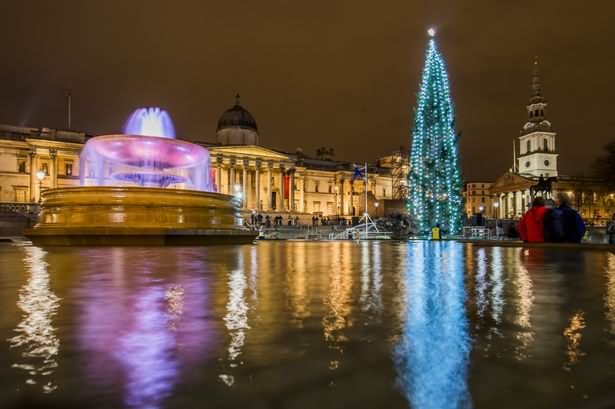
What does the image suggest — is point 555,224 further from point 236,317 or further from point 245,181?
point 245,181

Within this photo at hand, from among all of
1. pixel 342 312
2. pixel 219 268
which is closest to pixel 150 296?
pixel 342 312

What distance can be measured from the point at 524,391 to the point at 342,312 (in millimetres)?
1682

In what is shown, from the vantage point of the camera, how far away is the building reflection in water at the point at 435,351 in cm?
173

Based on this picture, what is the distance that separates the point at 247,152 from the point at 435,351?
6316 cm

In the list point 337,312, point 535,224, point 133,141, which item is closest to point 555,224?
point 535,224

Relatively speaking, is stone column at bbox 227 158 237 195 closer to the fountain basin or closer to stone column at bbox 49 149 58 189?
stone column at bbox 49 149 58 189

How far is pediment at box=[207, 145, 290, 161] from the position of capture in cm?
6169

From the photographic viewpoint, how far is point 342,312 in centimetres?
336

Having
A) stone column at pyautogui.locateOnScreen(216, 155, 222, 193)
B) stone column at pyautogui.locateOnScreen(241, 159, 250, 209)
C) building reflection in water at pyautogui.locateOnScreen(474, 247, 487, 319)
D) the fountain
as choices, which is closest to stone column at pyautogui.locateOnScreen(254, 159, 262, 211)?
stone column at pyautogui.locateOnScreen(241, 159, 250, 209)

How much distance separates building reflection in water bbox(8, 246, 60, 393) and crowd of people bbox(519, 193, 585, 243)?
1159cm

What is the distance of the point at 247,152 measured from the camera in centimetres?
6431

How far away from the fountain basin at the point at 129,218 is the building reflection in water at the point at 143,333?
9.51 m

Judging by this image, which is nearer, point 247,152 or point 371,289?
point 371,289

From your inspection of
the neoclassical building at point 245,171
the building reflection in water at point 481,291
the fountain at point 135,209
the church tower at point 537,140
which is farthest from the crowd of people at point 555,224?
the church tower at point 537,140
